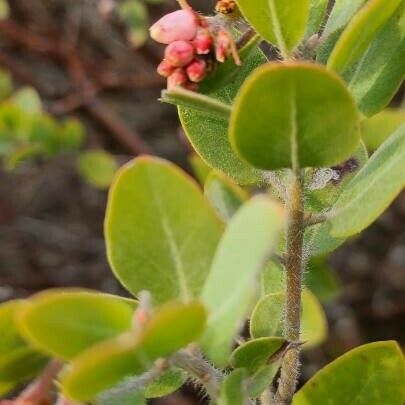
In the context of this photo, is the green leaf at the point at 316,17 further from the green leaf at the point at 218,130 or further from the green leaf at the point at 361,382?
the green leaf at the point at 361,382

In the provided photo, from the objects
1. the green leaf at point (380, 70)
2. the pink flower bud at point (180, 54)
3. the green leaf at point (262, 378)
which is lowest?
the green leaf at point (262, 378)

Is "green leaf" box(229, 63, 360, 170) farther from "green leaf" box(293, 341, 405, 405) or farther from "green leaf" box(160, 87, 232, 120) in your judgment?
"green leaf" box(293, 341, 405, 405)

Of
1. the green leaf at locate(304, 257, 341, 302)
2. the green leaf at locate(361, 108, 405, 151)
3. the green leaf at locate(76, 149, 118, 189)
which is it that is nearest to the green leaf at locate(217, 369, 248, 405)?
Result: the green leaf at locate(361, 108, 405, 151)

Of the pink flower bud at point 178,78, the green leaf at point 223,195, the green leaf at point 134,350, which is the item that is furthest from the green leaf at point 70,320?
the green leaf at point 223,195

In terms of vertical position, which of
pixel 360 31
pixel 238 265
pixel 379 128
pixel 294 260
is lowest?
pixel 379 128

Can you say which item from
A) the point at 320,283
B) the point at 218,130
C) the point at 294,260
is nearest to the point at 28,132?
the point at 320,283

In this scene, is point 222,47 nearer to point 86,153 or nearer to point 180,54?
point 180,54

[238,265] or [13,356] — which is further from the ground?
[238,265]
